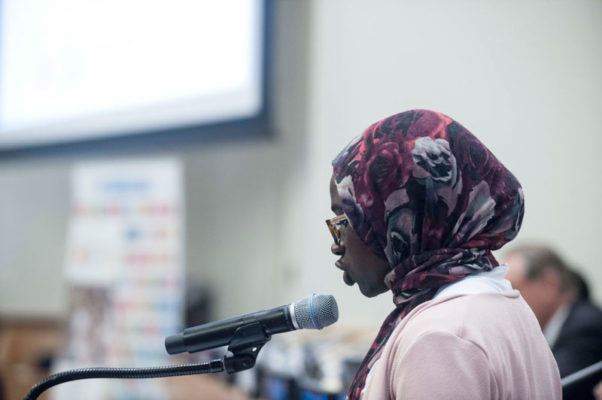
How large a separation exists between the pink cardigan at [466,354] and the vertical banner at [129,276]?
4.52 feet

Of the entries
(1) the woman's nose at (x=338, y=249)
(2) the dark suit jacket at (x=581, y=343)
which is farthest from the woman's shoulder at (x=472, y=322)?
(2) the dark suit jacket at (x=581, y=343)

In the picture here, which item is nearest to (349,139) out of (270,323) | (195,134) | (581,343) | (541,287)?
(270,323)

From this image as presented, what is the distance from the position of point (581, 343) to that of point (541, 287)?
0.31m

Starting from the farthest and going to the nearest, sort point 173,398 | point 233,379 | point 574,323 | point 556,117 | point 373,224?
1. point 173,398
2. point 233,379
3. point 574,323
4. point 556,117
5. point 373,224

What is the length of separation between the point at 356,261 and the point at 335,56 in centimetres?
136

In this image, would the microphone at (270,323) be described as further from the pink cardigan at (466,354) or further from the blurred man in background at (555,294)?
the blurred man in background at (555,294)

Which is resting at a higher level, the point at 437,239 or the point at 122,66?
the point at 122,66

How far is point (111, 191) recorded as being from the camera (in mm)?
1991

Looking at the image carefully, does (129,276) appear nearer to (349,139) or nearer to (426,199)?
(349,139)

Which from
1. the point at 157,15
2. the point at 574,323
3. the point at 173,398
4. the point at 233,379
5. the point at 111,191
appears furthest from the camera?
the point at 157,15

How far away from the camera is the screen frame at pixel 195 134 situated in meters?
1.94

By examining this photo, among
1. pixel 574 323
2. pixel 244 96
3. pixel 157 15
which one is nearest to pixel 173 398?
pixel 244 96

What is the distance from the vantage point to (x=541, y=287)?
5.27 ft

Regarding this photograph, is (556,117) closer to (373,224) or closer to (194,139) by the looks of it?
(373,224)
